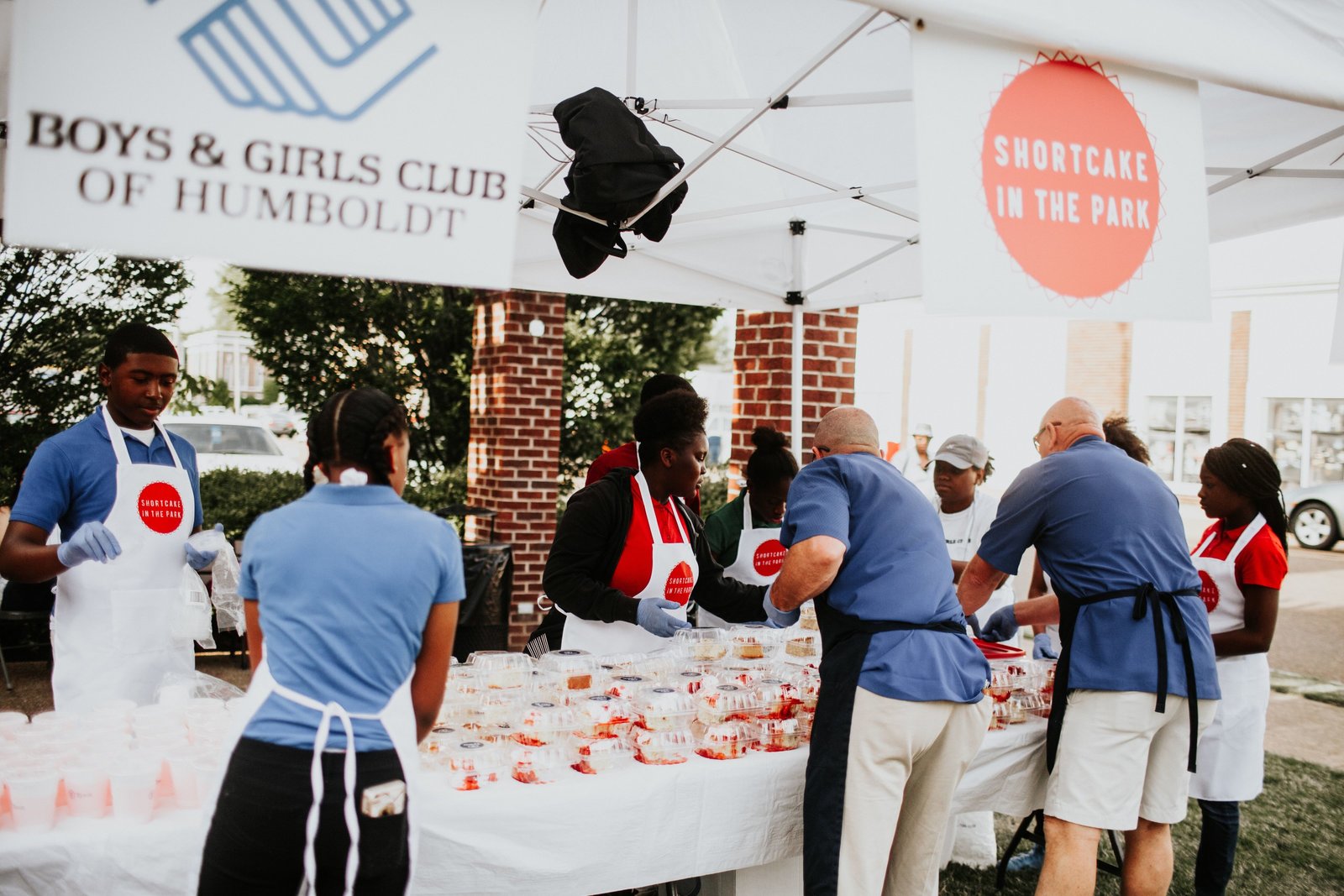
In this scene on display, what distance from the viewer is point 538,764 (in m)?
2.36

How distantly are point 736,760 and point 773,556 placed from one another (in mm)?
1832

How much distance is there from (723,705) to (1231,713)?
1909 mm

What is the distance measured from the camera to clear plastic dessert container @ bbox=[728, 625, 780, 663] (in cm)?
337

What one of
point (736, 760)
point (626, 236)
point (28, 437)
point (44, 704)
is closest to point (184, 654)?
point (736, 760)

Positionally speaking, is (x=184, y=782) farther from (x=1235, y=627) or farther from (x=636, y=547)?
(x=1235, y=627)

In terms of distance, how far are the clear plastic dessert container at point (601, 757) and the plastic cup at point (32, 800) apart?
3.51 feet

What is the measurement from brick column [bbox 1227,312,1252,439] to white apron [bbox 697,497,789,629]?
1807cm

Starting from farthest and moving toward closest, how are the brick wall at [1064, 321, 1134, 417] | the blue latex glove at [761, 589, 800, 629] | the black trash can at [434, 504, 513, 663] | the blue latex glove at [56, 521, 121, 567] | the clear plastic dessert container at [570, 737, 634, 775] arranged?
1. the brick wall at [1064, 321, 1134, 417]
2. the black trash can at [434, 504, 513, 663]
3. the blue latex glove at [761, 589, 800, 629]
4. the blue latex glove at [56, 521, 121, 567]
5. the clear plastic dessert container at [570, 737, 634, 775]

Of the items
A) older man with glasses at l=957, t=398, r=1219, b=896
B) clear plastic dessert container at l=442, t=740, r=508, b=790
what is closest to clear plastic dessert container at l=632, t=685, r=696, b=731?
clear plastic dessert container at l=442, t=740, r=508, b=790

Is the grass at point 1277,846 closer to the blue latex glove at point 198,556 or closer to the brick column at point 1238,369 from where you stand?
the blue latex glove at point 198,556

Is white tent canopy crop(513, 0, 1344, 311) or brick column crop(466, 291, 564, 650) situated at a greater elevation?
white tent canopy crop(513, 0, 1344, 311)

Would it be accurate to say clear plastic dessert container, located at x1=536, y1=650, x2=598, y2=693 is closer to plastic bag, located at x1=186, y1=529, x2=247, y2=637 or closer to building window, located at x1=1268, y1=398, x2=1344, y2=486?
plastic bag, located at x1=186, y1=529, x2=247, y2=637

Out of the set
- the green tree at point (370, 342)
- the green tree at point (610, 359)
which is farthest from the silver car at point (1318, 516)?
the green tree at point (370, 342)

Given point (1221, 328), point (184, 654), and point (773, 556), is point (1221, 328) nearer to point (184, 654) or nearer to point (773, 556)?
point (773, 556)
